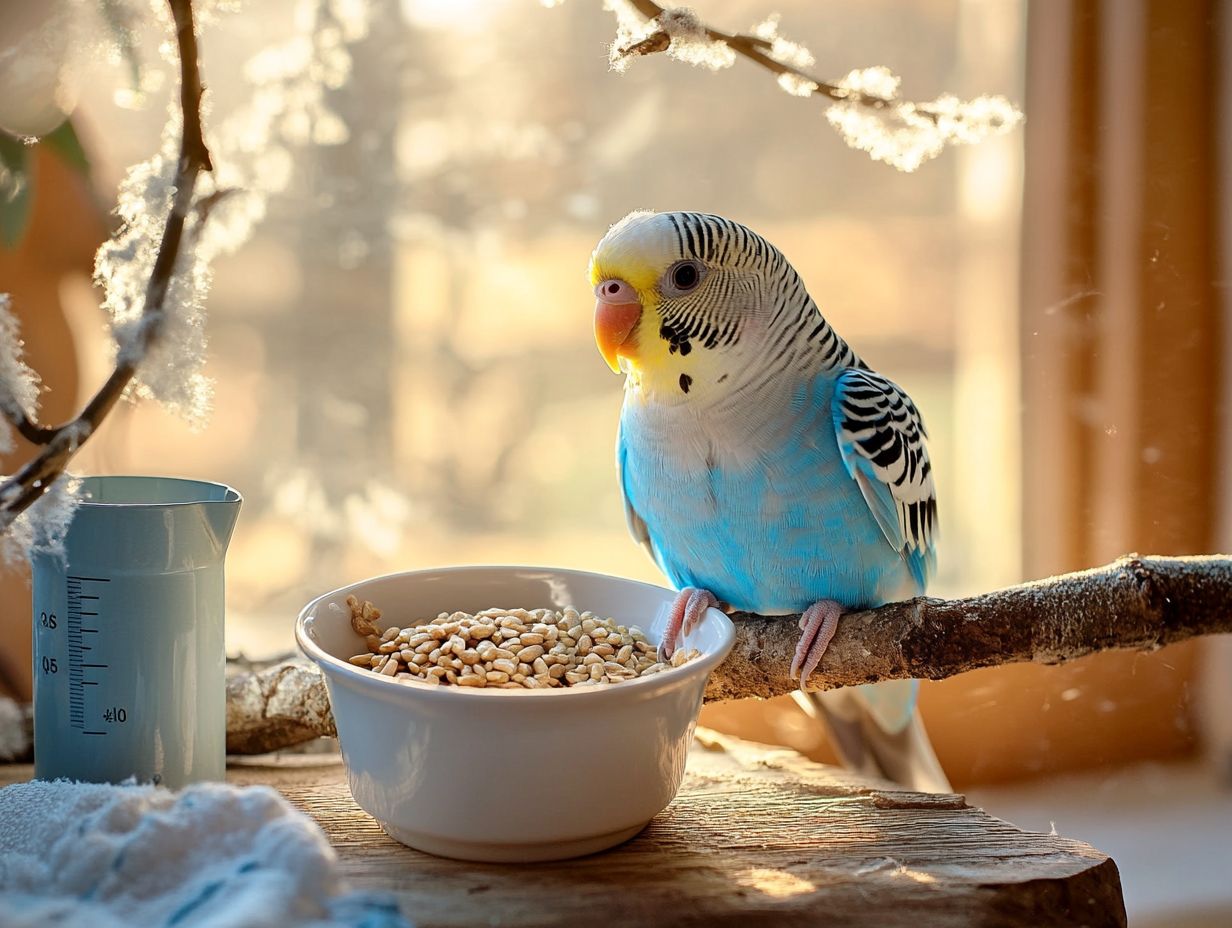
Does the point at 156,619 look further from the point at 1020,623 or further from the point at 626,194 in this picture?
the point at 626,194

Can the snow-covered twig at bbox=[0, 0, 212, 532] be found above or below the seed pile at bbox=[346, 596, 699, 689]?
above

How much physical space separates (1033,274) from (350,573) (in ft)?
3.61

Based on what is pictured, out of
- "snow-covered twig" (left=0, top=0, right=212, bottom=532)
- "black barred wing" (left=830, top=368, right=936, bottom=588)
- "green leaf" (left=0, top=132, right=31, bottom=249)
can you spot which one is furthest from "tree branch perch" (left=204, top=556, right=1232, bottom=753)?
"green leaf" (left=0, top=132, right=31, bottom=249)

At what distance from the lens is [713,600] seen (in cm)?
114

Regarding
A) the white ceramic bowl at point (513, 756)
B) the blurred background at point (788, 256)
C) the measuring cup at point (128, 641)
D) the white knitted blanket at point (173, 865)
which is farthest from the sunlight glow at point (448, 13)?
the white knitted blanket at point (173, 865)

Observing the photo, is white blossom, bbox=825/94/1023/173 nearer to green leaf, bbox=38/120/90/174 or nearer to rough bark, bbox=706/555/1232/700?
rough bark, bbox=706/555/1232/700

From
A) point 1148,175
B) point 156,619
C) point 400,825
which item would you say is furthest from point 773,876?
point 1148,175

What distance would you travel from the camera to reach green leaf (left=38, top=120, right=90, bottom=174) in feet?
4.08

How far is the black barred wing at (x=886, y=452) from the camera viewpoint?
1.06 m

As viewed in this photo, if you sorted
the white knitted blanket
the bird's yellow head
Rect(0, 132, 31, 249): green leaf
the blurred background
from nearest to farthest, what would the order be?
1. the white knitted blanket
2. the bird's yellow head
3. Rect(0, 132, 31, 249): green leaf
4. the blurred background

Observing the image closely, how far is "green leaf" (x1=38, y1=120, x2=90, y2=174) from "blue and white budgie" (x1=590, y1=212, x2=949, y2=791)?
2.21ft

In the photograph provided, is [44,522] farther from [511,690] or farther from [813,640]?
[813,640]

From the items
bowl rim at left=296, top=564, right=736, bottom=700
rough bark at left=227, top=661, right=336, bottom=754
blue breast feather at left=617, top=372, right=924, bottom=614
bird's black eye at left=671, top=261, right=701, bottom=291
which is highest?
bird's black eye at left=671, top=261, right=701, bottom=291

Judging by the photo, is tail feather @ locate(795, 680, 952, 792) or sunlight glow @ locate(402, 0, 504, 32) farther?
sunlight glow @ locate(402, 0, 504, 32)
